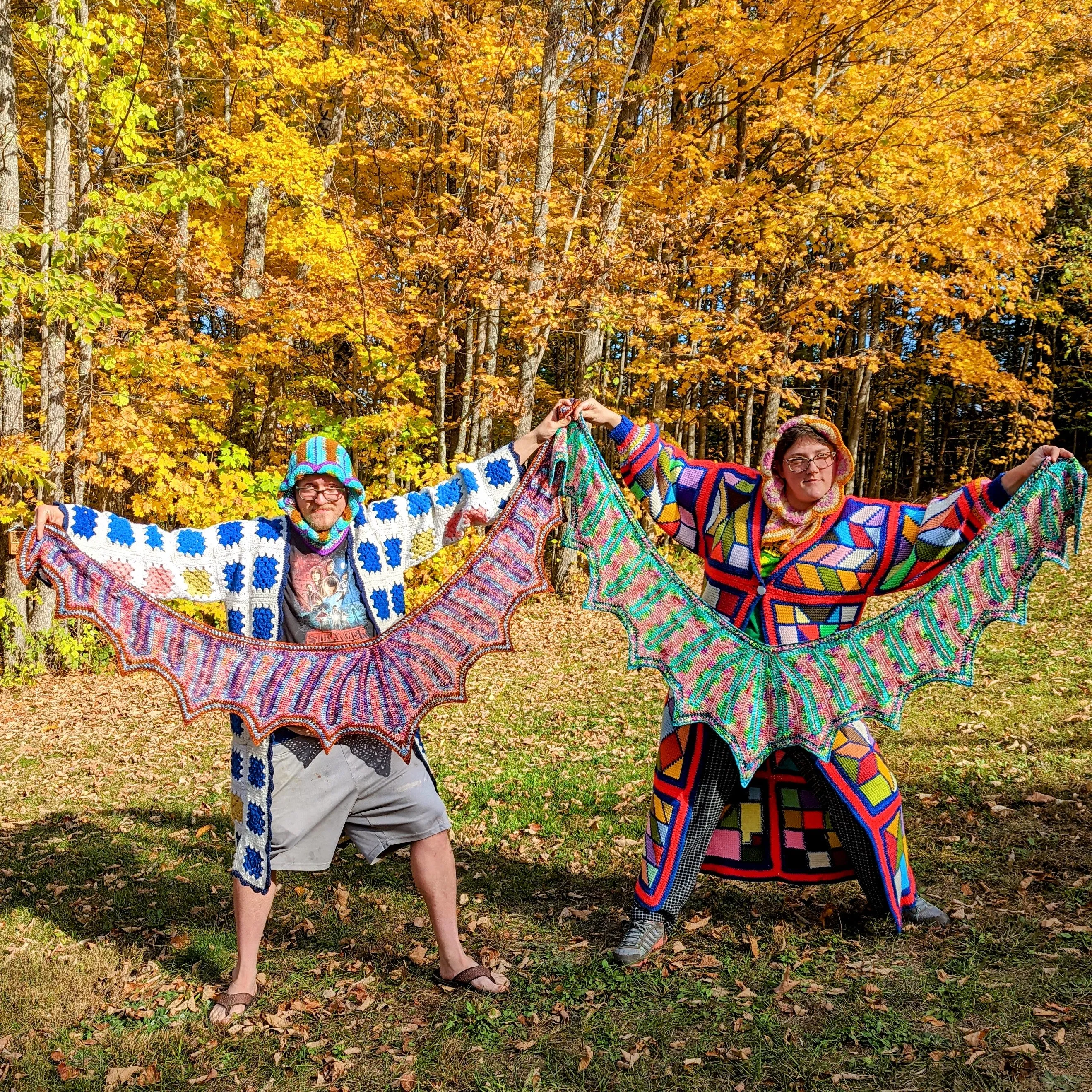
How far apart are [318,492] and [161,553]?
2.23 feet

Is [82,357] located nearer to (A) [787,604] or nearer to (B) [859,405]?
(A) [787,604]

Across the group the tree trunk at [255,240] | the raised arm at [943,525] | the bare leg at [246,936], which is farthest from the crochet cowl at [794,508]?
the tree trunk at [255,240]

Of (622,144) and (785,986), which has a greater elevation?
(622,144)

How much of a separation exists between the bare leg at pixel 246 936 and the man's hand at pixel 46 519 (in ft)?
4.89

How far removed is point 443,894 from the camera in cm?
354

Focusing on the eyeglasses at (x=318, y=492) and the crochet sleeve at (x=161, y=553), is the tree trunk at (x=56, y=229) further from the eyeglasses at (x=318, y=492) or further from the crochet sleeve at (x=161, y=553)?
the eyeglasses at (x=318, y=492)

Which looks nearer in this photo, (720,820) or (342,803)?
(342,803)

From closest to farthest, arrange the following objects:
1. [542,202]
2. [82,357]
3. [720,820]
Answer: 1. [720,820]
2. [82,357]
3. [542,202]

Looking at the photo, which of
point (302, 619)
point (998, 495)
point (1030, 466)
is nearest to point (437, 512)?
point (302, 619)

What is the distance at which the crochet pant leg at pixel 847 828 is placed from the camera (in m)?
3.62

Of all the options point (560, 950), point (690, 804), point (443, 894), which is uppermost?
point (690, 804)

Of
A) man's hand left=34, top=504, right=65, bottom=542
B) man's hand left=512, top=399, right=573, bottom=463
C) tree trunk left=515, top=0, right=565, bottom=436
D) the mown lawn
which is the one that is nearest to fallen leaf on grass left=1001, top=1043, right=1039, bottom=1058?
the mown lawn

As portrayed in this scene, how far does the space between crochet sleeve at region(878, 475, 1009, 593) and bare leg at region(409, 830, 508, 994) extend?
2010 mm

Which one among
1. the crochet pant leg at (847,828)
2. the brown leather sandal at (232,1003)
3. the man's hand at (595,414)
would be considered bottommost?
the brown leather sandal at (232,1003)
